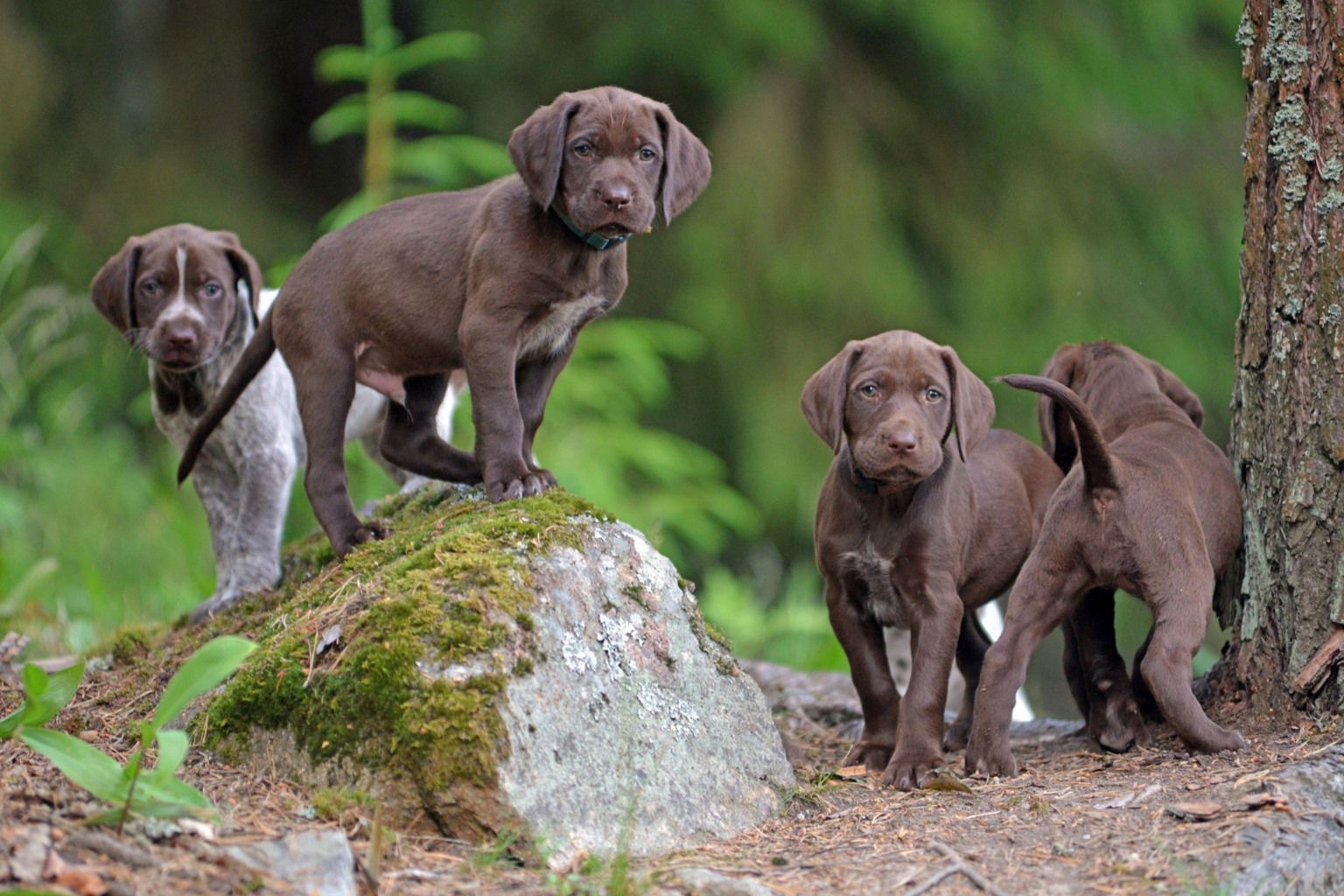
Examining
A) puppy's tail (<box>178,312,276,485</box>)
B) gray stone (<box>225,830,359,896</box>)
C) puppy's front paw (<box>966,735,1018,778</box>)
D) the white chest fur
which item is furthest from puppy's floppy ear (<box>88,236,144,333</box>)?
puppy's front paw (<box>966,735,1018,778</box>)

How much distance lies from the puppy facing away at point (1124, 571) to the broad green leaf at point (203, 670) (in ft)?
7.20

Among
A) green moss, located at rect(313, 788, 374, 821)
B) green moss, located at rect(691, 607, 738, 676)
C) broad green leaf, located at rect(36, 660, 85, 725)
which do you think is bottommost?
green moss, located at rect(313, 788, 374, 821)

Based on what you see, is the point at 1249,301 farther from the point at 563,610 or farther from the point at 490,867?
the point at 490,867

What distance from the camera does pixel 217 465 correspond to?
21.0 feet

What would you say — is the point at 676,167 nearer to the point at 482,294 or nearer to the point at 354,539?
the point at 482,294

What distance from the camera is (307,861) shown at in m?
3.17

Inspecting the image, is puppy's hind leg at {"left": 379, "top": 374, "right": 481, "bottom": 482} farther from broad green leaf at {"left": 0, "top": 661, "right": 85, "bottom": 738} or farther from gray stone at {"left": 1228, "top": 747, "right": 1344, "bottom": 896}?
gray stone at {"left": 1228, "top": 747, "right": 1344, "bottom": 896}

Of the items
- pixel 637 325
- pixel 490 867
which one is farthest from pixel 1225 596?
pixel 637 325

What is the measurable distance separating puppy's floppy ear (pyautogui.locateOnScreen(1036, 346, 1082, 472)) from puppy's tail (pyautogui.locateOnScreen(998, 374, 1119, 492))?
99 cm

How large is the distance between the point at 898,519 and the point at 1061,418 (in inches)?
42.6

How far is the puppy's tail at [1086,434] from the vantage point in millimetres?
4188

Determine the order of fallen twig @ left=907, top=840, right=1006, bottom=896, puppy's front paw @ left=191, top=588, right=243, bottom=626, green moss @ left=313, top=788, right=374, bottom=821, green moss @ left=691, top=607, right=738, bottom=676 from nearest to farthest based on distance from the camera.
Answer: fallen twig @ left=907, top=840, right=1006, bottom=896, green moss @ left=313, top=788, right=374, bottom=821, green moss @ left=691, top=607, right=738, bottom=676, puppy's front paw @ left=191, top=588, right=243, bottom=626

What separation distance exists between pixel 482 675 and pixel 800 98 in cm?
836

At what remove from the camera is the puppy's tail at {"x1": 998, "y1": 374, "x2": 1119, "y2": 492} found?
419 centimetres
